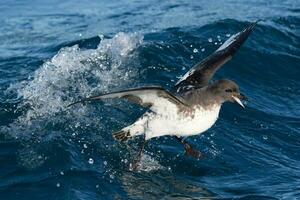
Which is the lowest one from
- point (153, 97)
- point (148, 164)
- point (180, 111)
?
point (148, 164)

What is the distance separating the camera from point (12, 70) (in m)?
13.4

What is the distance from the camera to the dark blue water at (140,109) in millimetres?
8805

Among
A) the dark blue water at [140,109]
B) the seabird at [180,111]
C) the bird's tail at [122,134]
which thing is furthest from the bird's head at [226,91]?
the bird's tail at [122,134]

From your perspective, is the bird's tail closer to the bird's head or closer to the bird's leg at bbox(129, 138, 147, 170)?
the bird's leg at bbox(129, 138, 147, 170)

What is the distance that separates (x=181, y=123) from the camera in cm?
835

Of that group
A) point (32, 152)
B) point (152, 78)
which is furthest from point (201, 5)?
point (32, 152)

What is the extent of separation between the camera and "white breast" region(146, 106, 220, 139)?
836 centimetres

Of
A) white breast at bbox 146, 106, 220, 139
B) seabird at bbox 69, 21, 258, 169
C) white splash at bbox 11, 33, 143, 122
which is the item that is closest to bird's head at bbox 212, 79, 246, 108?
seabird at bbox 69, 21, 258, 169

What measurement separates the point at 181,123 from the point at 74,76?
13.1ft

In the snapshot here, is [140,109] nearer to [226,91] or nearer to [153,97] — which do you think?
[226,91]

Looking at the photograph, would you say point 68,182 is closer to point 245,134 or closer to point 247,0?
point 245,134

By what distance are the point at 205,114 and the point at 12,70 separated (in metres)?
5.97

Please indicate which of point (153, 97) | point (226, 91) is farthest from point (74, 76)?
point (153, 97)

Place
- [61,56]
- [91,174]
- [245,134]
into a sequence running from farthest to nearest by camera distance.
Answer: [61,56]
[245,134]
[91,174]
